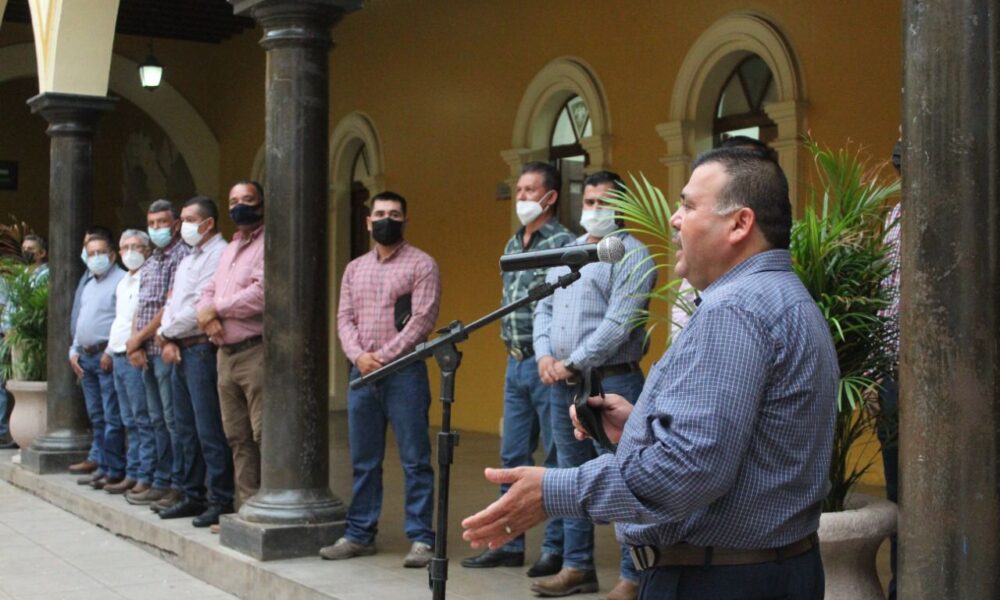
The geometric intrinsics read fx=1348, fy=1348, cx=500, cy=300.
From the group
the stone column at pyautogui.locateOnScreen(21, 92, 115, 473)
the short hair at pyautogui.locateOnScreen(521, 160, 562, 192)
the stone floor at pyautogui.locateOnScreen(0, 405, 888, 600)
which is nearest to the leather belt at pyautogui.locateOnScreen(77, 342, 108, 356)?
the stone column at pyautogui.locateOnScreen(21, 92, 115, 473)

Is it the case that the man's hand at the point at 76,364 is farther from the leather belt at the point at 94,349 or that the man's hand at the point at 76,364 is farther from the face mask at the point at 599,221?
the face mask at the point at 599,221

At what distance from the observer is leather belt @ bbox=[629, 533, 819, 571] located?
8.41 feet

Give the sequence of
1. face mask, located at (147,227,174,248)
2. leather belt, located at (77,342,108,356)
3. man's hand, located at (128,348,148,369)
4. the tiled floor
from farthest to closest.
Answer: leather belt, located at (77,342,108,356)
face mask, located at (147,227,174,248)
man's hand, located at (128,348,148,369)
the tiled floor

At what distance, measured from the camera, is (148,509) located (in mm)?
8312

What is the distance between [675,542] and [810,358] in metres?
0.44

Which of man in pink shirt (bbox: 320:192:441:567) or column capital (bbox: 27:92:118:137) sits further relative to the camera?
column capital (bbox: 27:92:118:137)

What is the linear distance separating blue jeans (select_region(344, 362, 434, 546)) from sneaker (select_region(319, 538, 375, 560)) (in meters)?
0.10

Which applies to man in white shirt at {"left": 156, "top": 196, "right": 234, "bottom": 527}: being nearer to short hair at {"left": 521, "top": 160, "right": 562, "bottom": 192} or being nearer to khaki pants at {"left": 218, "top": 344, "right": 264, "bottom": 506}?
khaki pants at {"left": 218, "top": 344, "right": 264, "bottom": 506}

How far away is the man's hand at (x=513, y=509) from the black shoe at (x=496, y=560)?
375cm

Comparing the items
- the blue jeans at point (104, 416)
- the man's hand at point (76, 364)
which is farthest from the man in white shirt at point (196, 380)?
the man's hand at point (76, 364)

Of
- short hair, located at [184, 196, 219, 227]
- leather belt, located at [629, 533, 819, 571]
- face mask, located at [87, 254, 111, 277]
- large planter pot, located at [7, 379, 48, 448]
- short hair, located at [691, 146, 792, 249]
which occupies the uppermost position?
short hair, located at [184, 196, 219, 227]

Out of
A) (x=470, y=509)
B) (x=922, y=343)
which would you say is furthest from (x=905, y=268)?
(x=470, y=509)

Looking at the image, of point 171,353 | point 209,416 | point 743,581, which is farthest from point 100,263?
point 743,581

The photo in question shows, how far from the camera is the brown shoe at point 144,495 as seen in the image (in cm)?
834
